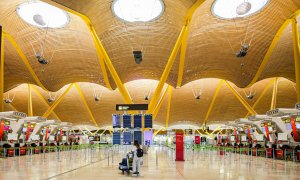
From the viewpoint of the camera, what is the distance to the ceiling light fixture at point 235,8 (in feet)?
96.9

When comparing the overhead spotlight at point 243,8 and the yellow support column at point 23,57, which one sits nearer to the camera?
the overhead spotlight at point 243,8

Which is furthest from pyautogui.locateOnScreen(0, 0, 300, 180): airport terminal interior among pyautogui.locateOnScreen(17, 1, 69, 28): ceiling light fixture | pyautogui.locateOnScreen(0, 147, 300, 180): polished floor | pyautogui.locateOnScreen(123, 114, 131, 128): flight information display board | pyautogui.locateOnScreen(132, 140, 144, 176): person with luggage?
pyautogui.locateOnScreen(132, 140, 144, 176): person with luggage

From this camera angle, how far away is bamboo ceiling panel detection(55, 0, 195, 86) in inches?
1050

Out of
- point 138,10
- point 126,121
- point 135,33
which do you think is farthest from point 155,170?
point 135,33

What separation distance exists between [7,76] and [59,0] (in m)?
28.5

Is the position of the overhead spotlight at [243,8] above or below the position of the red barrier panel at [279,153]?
above

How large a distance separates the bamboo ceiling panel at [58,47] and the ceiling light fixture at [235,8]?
13.7 meters

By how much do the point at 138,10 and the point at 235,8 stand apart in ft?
32.0

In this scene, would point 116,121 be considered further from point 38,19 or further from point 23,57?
point 23,57

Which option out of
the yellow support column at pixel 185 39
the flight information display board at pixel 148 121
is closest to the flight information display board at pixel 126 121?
the flight information display board at pixel 148 121

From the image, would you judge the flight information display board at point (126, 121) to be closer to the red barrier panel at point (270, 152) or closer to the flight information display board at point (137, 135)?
the flight information display board at point (137, 135)

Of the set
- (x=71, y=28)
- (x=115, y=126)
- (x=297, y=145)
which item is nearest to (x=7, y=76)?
(x=71, y=28)

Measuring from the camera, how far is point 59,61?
42125 millimetres

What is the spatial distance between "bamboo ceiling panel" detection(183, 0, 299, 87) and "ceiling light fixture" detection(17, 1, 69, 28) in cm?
1366
